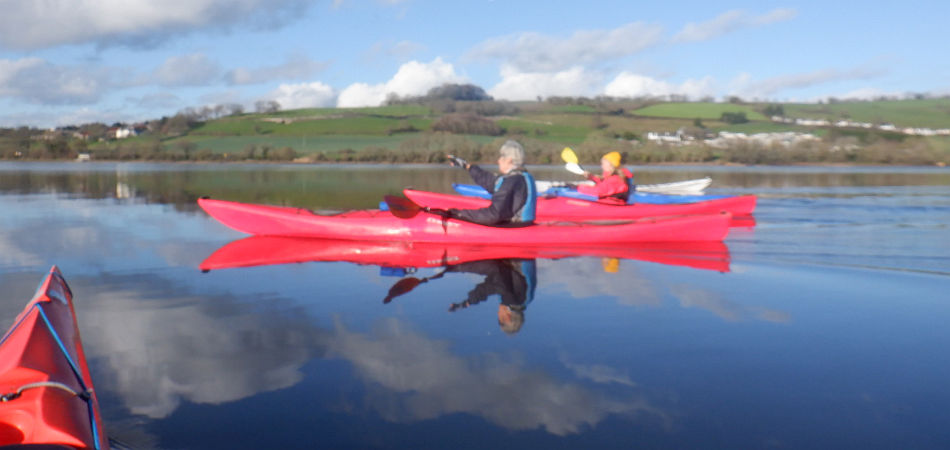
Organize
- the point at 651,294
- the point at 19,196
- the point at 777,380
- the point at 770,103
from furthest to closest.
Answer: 1. the point at 770,103
2. the point at 19,196
3. the point at 651,294
4. the point at 777,380

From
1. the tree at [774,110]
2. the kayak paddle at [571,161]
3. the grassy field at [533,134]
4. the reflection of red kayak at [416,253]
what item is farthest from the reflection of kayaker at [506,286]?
the tree at [774,110]

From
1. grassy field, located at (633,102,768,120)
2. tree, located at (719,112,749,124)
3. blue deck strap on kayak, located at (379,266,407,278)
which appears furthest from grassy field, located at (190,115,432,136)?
blue deck strap on kayak, located at (379,266,407,278)

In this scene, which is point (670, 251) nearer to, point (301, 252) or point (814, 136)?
point (301, 252)

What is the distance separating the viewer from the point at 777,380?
3623mm

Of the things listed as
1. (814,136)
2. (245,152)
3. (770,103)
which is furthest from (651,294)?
(770,103)

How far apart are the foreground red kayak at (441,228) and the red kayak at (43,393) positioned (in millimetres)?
5299

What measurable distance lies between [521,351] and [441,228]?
417cm

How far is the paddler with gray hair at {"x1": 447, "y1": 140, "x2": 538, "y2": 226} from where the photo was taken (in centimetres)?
751

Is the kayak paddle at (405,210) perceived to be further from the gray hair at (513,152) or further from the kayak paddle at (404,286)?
the kayak paddle at (404,286)

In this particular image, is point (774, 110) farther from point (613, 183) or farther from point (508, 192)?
point (508, 192)

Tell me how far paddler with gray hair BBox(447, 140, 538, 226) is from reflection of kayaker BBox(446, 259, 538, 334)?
0.74 m

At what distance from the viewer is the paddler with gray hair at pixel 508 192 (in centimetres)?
751

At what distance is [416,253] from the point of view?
7.88m

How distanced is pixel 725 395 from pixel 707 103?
56.2 m
